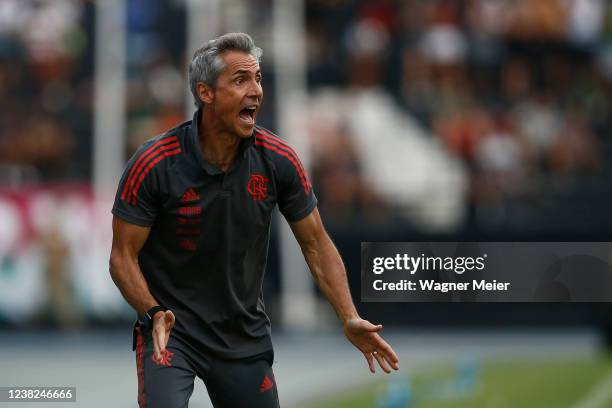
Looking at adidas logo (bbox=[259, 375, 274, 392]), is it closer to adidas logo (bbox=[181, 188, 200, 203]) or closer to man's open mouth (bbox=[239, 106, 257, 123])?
adidas logo (bbox=[181, 188, 200, 203])

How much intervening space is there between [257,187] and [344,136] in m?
13.2

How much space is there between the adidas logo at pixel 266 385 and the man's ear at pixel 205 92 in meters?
1.33

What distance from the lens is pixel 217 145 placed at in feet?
19.9

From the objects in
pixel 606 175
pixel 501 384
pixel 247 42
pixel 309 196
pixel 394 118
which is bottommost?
pixel 501 384

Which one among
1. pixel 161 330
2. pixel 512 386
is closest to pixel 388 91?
pixel 512 386

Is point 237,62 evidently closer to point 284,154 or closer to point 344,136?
point 284,154

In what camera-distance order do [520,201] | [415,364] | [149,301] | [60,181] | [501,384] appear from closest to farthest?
[149,301] → [501,384] → [415,364] → [520,201] → [60,181]

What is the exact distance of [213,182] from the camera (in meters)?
5.99

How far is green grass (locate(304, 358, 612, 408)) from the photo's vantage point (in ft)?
39.1

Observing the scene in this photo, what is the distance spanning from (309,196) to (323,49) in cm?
1419

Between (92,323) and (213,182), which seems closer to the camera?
(213,182)

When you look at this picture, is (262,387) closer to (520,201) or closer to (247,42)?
(247,42)

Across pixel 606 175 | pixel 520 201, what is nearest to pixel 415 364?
pixel 520 201

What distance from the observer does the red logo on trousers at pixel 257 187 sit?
603 cm
